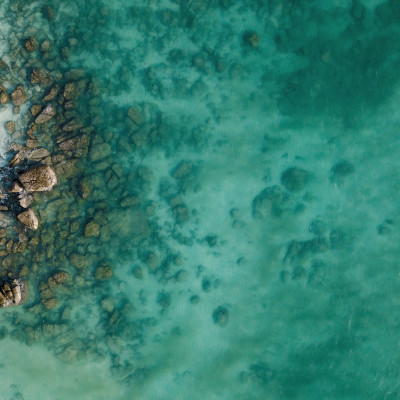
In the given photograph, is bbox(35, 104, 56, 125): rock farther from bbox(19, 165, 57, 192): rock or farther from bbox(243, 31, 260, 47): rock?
bbox(243, 31, 260, 47): rock

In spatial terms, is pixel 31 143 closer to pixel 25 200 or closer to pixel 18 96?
pixel 18 96

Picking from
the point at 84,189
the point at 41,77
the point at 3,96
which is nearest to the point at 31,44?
the point at 41,77

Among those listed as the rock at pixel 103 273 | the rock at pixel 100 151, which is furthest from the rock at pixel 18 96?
the rock at pixel 103 273

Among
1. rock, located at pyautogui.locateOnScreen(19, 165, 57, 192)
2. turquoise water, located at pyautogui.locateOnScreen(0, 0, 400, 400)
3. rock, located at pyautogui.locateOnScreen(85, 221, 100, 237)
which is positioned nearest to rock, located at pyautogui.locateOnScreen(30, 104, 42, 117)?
turquoise water, located at pyautogui.locateOnScreen(0, 0, 400, 400)

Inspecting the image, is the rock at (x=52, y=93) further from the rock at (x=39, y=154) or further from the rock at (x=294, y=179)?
the rock at (x=294, y=179)

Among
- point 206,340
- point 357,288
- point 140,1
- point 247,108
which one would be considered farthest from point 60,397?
point 140,1
